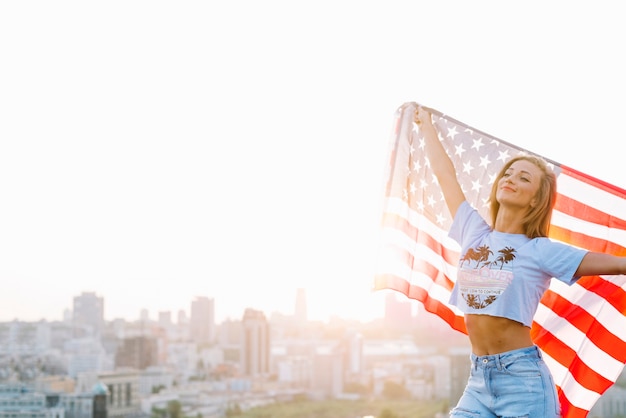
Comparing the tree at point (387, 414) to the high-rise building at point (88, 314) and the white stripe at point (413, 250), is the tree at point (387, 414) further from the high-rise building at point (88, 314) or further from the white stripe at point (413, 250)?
the white stripe at point (413, 250)

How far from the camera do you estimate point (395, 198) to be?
9.54 feet

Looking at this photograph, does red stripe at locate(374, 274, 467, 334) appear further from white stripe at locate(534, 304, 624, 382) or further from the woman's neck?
the woman's neck

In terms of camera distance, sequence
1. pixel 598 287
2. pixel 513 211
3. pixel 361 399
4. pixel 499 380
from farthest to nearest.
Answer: pixel 361 399 < pixel 598 287 < pixel 513 211 < pixel 499 380

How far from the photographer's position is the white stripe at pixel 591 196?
2.62 meters

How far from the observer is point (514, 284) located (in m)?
2.12

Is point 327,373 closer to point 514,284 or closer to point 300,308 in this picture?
point 300,308

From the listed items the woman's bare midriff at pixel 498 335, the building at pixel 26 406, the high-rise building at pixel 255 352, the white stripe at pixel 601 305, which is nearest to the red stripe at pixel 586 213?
the white stripe at pixel 601 305

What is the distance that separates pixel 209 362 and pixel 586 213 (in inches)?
1872

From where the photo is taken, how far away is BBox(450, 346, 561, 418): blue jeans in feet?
6.73

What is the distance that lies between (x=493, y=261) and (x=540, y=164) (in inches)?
11.9

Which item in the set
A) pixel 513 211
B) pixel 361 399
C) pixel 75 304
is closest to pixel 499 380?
pixel 513 211

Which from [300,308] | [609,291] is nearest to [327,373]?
[300,308]

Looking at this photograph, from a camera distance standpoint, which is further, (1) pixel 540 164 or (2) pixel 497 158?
(2) pixel 497 158

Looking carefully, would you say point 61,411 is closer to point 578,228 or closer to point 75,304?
point 75,304
